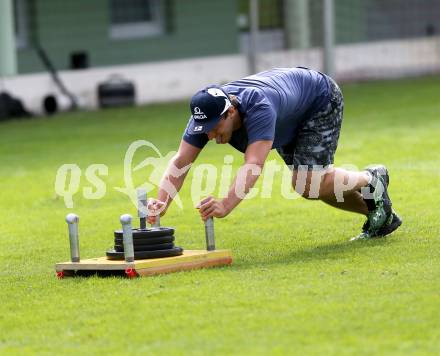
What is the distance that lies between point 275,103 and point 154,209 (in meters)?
1.08

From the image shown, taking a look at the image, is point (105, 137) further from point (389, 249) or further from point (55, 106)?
point (389, 249)

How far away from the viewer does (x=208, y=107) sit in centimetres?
767

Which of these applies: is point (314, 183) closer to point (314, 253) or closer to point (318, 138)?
point (318, 138)

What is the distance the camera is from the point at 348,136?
655 inches

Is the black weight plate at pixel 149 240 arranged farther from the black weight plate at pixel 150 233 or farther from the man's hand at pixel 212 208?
the man's hand at pixel 212 208

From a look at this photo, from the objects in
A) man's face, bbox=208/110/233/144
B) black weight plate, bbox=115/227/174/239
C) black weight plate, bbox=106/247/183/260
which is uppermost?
man's face, bbox=208/110/233/144

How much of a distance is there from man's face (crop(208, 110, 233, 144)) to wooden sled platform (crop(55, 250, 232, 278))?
748mm

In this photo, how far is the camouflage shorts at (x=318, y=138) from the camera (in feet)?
27.8

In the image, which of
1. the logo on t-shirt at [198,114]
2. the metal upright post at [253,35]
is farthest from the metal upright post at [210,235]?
the metal upright post at [253,35]

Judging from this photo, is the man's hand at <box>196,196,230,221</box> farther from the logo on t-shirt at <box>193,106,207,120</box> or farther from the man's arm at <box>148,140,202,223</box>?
the man's arm at <box>148,140,202,223</box>

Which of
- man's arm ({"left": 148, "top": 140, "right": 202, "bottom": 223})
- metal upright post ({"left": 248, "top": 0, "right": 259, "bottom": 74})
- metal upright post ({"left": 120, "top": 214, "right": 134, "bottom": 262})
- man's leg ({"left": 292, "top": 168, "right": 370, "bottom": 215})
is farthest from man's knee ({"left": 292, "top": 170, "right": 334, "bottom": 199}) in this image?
metal upright post ({"left": 248, "top": 0, "right": 259, "bottom": 74})

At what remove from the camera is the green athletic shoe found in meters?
8.76

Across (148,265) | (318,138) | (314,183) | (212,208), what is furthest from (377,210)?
(148,265)

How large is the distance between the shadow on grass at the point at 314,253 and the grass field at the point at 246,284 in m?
0.02
